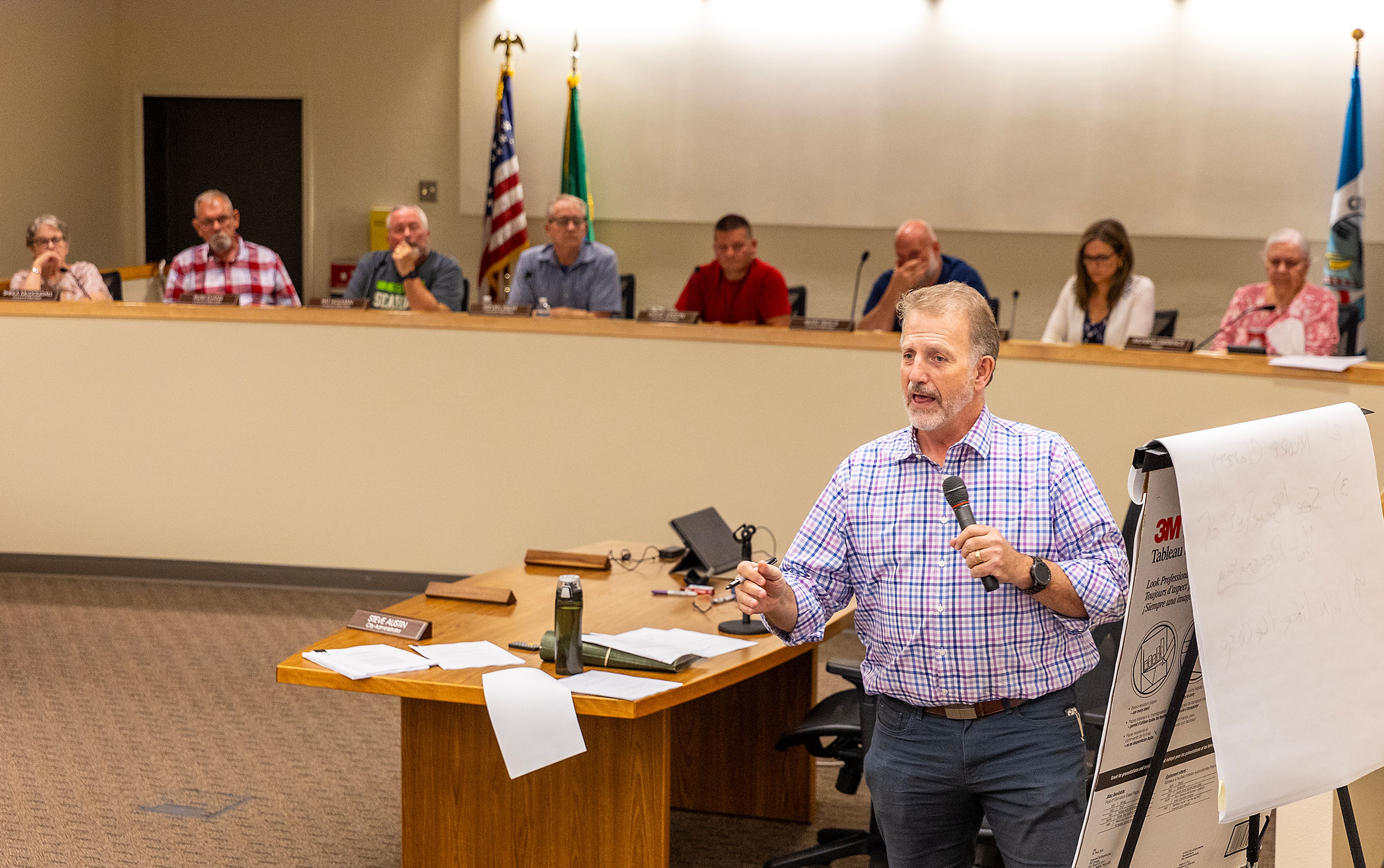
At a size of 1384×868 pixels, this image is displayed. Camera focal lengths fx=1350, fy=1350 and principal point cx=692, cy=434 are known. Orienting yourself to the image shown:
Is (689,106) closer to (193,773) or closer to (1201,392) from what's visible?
(1201,392)

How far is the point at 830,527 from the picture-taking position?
2.09 metres

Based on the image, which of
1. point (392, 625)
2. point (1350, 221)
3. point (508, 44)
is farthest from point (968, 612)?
point (508, 44)

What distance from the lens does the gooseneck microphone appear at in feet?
5.98

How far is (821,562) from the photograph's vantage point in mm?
2082

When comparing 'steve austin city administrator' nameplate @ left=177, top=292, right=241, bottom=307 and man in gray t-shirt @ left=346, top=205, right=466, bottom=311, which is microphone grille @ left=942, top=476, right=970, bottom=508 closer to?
man in gray t-shirt @ left=346, top=205, right=466, bottom=311

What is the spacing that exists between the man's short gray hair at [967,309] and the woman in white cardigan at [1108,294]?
10.5 ft

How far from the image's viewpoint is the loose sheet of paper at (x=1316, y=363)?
14.7 feet

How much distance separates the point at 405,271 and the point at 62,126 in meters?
3.69

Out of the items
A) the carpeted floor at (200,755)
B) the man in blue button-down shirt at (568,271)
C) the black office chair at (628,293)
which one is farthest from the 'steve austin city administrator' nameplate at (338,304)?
the black office chair at (628,293)

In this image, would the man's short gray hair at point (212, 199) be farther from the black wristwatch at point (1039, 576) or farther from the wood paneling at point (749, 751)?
the black wristwatch at point (1039, 576)

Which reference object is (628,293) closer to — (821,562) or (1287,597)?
(821,562)

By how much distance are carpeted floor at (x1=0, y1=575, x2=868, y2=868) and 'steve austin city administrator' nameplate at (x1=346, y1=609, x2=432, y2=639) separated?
2.02 feet

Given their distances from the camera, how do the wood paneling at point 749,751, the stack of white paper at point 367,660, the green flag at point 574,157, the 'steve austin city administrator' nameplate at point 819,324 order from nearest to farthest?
1. the stack of white paper at point 367,660
2. the wood paneling at point 749,751
3. the 'steve austin city administrator' nameplate at point 819,324
4. the green flag at point 574,157

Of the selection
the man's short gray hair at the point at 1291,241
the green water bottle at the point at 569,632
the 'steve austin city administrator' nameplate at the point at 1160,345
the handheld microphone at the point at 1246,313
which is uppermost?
the man's short gray hair at the point at 1291,241
